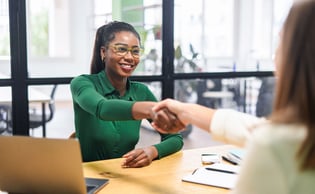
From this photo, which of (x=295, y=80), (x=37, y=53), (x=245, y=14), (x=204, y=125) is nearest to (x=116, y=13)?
(x=37, y=53)

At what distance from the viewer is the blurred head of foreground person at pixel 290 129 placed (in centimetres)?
79

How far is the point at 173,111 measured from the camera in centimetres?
157

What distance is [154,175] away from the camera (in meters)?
1.69

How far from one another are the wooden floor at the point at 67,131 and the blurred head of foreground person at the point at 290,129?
219cm

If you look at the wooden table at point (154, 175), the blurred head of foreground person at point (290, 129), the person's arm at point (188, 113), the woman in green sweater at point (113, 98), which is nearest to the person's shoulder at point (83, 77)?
the woman in green sweater at point (113, 98)

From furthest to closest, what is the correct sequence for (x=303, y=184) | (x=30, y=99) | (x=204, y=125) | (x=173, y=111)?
(x=30, y=99)
(x=173, y=111)
(x=204, y=125)
(x=303, y=184)

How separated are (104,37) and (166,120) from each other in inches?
33.5

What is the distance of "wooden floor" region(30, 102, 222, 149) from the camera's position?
3177 millimetres

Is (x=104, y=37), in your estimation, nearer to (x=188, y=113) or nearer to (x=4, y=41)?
(x=4, y=41)

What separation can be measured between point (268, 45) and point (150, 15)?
1178mm

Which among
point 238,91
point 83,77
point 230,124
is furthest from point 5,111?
point 230,124

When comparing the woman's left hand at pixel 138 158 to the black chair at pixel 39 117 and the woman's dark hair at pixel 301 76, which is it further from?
the black chair at pixel 39 117

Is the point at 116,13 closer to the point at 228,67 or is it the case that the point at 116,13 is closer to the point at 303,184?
the point at 228,67

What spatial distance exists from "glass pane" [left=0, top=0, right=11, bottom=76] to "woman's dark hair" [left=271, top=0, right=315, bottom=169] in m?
2.19
